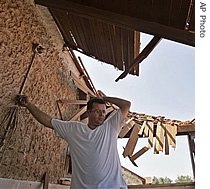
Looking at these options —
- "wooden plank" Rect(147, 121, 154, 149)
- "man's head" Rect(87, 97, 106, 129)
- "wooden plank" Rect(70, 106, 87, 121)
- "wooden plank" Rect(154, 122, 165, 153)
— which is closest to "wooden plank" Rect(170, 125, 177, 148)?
"wooden plank" Rect(154, 122, 165, 153)

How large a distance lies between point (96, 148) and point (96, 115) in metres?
0.29

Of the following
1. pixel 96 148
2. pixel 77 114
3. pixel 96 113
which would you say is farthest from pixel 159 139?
pixel 96 148

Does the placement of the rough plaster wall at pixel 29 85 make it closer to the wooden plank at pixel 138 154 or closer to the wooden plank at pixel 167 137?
the wooden plank at pixel 138 154

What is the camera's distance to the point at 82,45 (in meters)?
4.58

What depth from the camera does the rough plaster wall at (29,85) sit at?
286 cm

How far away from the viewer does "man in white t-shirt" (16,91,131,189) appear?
7.28 feet

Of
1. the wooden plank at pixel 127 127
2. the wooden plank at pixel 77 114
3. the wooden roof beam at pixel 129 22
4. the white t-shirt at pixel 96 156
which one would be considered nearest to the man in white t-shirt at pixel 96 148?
the white t-shirt at pixel 96 156

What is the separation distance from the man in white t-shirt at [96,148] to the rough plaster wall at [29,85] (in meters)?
0.64

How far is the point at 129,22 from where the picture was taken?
9.74 ft

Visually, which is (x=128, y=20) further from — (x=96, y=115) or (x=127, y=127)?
(x=127, y=127)

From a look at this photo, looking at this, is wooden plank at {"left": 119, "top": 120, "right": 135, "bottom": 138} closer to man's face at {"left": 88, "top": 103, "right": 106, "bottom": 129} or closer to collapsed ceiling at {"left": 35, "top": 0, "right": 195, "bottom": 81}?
collapsed ceiling at {"left": 35, "top": 0, "right": 195, "bottom": 81}

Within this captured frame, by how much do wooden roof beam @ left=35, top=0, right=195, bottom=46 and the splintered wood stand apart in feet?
8.73
